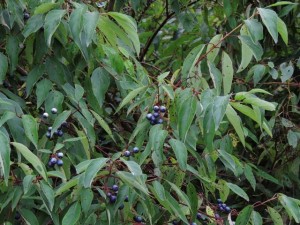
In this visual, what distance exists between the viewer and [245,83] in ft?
9.81

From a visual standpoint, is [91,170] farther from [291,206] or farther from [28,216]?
[291,206]

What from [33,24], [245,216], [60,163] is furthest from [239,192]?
[33,24]

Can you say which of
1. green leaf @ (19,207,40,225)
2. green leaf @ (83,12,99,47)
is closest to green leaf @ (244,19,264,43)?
green leaf @ (83,12,99,47)

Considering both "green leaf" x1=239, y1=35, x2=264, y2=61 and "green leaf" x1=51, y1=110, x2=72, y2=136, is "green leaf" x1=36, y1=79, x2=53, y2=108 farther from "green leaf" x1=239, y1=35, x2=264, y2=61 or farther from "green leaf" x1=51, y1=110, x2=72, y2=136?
"green leaf" x1=239, y1=35, x2=264, y2=61

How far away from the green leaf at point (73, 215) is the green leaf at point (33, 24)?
20.8 inches

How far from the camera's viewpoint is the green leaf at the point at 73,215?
5.73 ft

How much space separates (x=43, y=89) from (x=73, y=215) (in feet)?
1.58

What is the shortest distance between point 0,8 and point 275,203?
172 centimetres

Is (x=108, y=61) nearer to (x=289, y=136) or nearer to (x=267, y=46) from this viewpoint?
(x=289, y=136)

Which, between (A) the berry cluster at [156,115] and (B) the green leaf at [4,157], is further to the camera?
(A) the berry cluster at [156,115]

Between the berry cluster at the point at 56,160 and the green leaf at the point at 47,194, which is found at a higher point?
the green leaf at the point at 47,194

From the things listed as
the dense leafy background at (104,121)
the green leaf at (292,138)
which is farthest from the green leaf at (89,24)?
the green leaf at (292,138)

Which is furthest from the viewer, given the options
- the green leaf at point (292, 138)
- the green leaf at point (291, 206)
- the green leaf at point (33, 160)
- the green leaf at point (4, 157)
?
the green leaf at point (292, 138)

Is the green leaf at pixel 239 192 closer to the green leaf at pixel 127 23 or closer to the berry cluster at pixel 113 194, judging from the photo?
the berry cluster at pixel 113 194
